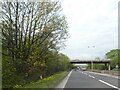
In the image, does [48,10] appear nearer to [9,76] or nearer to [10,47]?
[10,47]

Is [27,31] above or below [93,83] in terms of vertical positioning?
above

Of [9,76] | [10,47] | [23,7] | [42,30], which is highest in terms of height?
[23,7]

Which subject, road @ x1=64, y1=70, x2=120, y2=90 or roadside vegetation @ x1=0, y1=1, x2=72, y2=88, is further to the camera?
road @ x1=64, y1=70, x2=120, y2=90

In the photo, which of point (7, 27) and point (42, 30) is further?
point (42, 30)

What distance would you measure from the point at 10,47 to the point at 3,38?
67 cm

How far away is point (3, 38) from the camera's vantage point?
1659cm

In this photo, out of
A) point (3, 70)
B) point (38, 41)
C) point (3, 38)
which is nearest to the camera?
point (3, 70)

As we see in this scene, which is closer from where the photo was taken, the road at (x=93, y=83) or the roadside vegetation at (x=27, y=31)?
the roadside vegetation at (x=27, y=31)

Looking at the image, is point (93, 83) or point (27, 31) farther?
point (93, 83)

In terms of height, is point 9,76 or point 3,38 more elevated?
point 3,38

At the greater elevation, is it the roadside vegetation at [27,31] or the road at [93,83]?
the roadside vegetation at [27,31]

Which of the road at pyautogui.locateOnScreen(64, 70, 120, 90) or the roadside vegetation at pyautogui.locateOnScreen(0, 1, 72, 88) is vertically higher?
the roadside vegetation at pyautogui.locateOnScreen(0, 1, 72, 88)

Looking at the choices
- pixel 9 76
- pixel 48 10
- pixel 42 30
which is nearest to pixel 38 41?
pixel 42 30

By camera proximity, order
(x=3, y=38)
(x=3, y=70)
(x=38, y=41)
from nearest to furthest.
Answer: (x=3, y=70), (x=3, y=38), (x=38, y=41)
